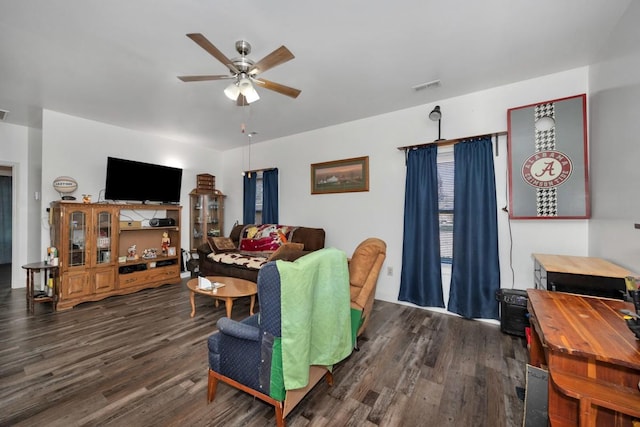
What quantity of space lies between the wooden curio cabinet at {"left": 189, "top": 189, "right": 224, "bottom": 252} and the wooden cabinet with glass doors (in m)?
0.94

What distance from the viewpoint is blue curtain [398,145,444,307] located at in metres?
3.30

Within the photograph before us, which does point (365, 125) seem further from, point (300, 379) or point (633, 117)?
point (300, 379)

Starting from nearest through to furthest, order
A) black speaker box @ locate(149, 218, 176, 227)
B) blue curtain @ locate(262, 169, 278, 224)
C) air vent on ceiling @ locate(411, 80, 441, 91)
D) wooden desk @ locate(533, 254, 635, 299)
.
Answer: wooden desk @ locate(533, 254, 635, 299) → air vent on ceiling @ locate(411, 80, 441, 91) → black speaker box @ locate(149, 218, 176, 227) → blue curtain @ locate(262, 169, 278, 224)

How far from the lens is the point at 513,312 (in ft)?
8.63

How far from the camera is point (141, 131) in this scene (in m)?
4.62

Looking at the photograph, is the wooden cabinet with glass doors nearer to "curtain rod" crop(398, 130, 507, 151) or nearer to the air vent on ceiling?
"curtain rod" crop(398, 130, 507, 151)

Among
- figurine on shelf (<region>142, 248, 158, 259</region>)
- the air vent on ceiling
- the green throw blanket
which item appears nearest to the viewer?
the green throw blanket

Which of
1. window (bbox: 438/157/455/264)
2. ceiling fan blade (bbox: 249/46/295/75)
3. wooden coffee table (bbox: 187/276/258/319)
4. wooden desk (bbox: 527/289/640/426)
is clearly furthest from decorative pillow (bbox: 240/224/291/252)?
wooden desk (bbox: 527/289/640/426)

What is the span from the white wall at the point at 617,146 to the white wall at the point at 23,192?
7.22m

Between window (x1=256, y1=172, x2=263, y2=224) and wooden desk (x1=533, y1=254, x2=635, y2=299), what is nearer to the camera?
wooden desk (x1=533, y1=254, x2=635, y2=299)

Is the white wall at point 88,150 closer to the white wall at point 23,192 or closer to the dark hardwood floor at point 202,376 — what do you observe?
the white wall at point 23,192

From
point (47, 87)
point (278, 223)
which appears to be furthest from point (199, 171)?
point (47, 87)

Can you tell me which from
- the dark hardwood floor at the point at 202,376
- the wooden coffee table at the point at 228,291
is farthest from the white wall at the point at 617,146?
the wooden coffee table at the point at 228,291

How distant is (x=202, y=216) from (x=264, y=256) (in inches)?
83.9
